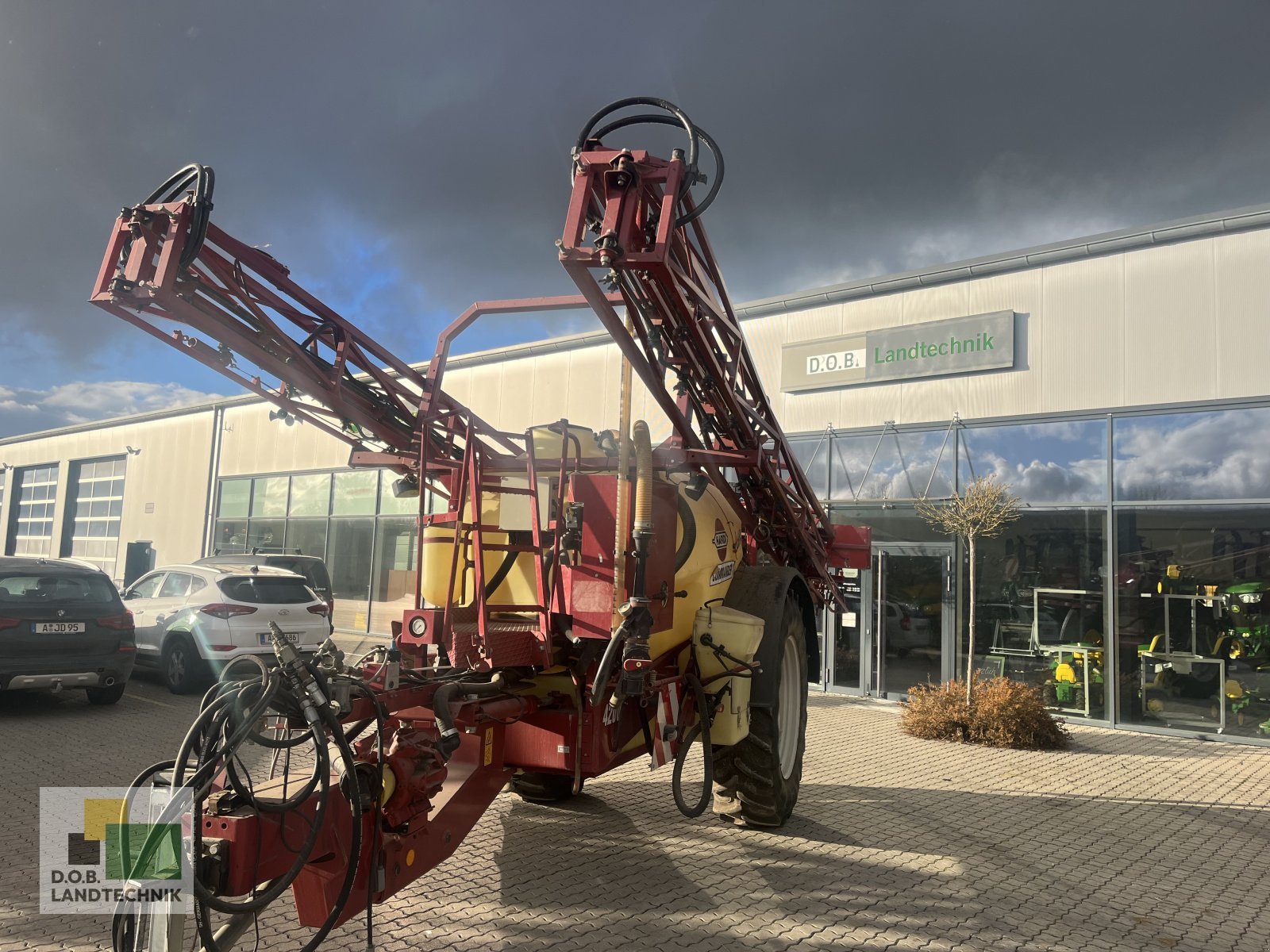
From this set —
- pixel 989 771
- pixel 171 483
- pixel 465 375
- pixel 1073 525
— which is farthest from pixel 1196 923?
pixel 171 483

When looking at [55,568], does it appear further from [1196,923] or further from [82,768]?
[1196,923]

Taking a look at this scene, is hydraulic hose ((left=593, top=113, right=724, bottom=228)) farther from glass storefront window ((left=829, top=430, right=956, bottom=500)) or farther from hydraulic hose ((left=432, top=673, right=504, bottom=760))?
glass storefront window ((left=829, top=430, right=956, bottom=500))

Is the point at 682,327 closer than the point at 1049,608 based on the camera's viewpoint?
Yes

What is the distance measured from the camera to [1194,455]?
993 cm

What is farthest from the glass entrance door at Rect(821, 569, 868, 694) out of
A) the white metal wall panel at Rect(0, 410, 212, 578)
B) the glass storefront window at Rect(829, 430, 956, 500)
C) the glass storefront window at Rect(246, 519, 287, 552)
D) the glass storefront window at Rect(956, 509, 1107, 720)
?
the white metal wall panel at Rect(0, 410, 212, 578)

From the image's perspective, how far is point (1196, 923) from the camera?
4445mm

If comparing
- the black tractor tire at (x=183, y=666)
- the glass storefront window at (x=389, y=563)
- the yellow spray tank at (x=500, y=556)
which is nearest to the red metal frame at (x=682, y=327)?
the yellow spray tank at (x=500, y=556)

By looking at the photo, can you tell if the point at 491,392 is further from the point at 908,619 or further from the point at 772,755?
the point at 772,755

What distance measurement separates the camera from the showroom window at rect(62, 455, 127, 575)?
27266mm

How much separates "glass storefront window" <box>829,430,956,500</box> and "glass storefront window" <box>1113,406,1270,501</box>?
82.1 inches

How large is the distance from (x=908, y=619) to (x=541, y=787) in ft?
24.1

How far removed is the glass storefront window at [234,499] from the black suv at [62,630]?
13.0 m

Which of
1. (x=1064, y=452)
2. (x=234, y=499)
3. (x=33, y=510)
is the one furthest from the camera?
(x=33, y=510)

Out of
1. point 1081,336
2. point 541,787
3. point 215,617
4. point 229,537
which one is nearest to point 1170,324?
point 1081,336
